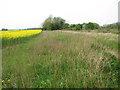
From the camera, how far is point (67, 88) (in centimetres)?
144

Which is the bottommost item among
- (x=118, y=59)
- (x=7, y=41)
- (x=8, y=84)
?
(x=8, y=84)

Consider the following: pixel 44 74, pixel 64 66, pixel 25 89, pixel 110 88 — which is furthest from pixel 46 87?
pixel 110 88

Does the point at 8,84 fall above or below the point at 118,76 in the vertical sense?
below

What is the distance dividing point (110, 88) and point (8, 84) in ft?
7.21

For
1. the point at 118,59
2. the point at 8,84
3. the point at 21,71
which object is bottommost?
the point at 8,84

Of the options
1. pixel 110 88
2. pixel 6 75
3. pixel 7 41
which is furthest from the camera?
pixel 7 41

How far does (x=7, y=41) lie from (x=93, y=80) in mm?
6856

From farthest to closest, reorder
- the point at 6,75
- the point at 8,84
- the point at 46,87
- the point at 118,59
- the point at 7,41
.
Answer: the point at 7,41, the point at 118,59, the point at 6,75, the point at 8,84, the point at 46,87

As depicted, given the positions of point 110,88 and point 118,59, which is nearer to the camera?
point 110,88

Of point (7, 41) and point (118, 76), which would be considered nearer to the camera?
point (118, 76)

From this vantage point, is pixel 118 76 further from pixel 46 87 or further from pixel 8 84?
pixel 8 84

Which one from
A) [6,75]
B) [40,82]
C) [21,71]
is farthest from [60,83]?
[6,75]

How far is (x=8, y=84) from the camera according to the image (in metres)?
1.66

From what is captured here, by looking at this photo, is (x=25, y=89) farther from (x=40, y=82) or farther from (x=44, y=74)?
(x=44, y=74)
